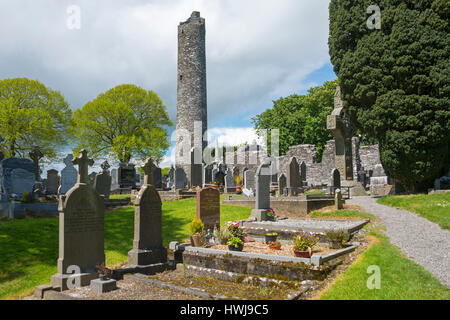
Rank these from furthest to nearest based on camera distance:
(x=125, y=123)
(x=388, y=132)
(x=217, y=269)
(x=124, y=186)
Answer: (x=125, y=123)
(x=124, y=186)
(x=388, y=132)
(x=217, y=269)

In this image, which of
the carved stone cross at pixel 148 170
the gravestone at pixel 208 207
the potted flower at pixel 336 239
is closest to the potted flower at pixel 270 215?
the gravestone at pixel 208 207

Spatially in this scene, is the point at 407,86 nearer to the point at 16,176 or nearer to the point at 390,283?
the point at 390,283

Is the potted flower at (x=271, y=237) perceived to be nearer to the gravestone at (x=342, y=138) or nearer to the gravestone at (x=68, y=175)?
the gravestone at (x=342, y=138)

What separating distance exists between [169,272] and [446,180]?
13.4 m

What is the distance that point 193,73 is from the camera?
32.4 m

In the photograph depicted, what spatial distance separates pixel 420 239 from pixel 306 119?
2998 cm

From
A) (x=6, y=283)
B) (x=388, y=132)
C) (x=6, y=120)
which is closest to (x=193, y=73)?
(x=6, y=120)

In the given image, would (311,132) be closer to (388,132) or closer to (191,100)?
(191,100)

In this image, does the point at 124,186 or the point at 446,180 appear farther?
the point at 124,186

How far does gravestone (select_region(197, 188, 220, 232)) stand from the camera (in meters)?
10.2

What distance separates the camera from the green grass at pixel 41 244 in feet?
22.6

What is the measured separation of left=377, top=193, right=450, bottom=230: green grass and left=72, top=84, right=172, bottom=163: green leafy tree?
24.4 m

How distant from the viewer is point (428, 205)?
485 inches
